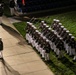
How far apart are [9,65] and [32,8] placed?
1002 centimetres

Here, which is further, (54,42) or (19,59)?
(19,59)

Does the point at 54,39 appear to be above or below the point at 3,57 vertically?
above

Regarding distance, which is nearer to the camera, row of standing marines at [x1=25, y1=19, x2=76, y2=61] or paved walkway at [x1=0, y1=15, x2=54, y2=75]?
paved walkway at [x1=0, y1=15, x2=54, y2=75]

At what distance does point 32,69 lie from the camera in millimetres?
15133

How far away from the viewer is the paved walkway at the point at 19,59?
1498 centimetres

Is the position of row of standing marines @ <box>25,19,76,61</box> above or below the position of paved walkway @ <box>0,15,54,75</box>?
above

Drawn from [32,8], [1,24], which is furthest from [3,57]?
[32,8]

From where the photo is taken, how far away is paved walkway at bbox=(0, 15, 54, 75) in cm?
1498

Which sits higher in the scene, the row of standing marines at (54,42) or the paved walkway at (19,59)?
the row of standing marines at (54,42)

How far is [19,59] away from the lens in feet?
53.4

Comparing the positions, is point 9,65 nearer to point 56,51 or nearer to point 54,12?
point 56,51

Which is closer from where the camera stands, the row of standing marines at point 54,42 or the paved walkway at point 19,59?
the paved walkway at point 19,59

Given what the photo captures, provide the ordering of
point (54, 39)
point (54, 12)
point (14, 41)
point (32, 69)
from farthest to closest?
point (54, 12) < point (14, 41) < point (54, 39) < point (32, 69)

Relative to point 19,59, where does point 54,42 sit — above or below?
above
